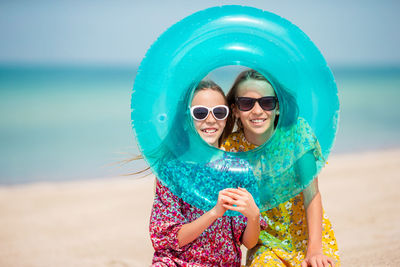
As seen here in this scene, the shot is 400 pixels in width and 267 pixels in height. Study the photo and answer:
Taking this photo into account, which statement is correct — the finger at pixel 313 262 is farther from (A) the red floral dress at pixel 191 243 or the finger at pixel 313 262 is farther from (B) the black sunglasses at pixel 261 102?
(B) the black sunglasses at pixel 261 102

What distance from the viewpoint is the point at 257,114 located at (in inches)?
90.4

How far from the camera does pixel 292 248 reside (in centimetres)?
242

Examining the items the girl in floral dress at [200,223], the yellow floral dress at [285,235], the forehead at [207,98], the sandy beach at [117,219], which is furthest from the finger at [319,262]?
the sandy beach at [117,219]

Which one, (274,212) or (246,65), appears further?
(274,212)

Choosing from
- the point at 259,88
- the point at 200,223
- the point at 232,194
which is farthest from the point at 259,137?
the point at 200,223

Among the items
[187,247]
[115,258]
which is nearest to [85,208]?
[115,258]

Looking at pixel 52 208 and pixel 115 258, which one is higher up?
pixel 52 208

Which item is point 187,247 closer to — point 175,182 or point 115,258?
point 175,182

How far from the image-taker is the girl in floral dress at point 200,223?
82.4 inches

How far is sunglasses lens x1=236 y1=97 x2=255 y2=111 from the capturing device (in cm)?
229

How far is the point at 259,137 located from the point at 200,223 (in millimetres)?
619

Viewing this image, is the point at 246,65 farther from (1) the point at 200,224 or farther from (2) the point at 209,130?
(1) the point at 200,224

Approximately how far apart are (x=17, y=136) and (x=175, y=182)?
7785 millimetres

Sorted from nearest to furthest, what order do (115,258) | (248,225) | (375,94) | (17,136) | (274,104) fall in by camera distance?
(248,225), (274,104), (115,258), (17,136), (375,94)
